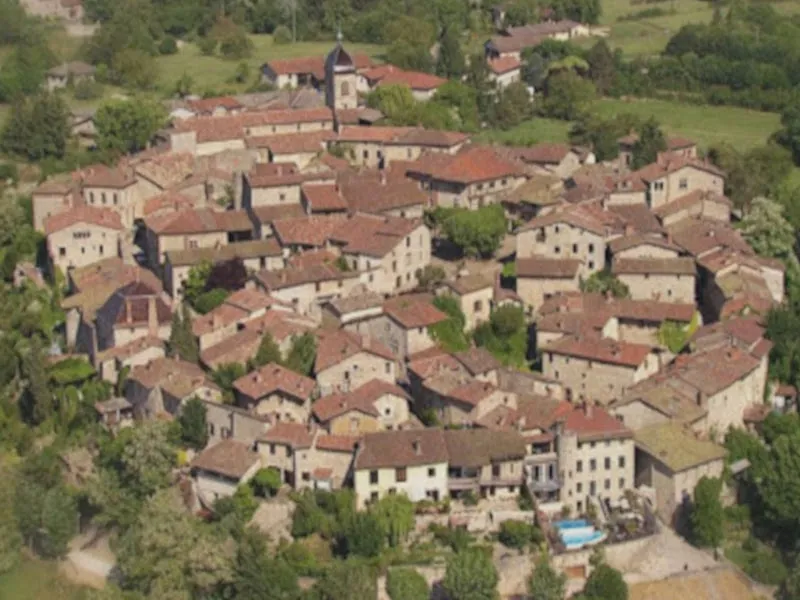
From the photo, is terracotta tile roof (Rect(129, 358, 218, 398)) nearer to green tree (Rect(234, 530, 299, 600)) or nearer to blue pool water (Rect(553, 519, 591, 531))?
green tree (Rect(234, 530, 299, 600))

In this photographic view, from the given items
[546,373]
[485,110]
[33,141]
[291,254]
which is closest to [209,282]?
[291,254]

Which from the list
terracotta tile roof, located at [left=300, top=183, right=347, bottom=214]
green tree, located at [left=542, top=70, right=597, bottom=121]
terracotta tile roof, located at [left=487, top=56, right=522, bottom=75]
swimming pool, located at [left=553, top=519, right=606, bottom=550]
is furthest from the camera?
terracotta tile roof, located at [left=487, top=56, right=522, bottom=75]

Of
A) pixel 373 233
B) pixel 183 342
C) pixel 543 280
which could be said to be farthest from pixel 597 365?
pixel 183 342

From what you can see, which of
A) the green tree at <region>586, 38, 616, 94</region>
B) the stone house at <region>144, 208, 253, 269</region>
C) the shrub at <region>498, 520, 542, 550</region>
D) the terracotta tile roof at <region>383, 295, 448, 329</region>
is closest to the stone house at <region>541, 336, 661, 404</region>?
the terracotta tile roof at <region>383, 295, 448, 329</region>

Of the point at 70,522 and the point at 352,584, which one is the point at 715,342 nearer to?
the point at 352,584

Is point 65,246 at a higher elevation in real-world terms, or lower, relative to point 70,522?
higher

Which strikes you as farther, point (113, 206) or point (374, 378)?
point (113, 206)

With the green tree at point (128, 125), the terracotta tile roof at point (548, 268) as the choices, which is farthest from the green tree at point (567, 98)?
the terracotta tile roof at point (548, 268)
